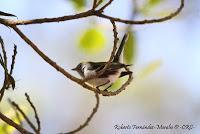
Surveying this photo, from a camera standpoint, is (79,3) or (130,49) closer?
(130,49)

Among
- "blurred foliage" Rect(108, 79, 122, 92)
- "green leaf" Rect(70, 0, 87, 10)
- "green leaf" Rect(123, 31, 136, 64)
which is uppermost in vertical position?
"green leaf" Rect(70, 0, 87, 10)

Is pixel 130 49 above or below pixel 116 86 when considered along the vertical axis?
above

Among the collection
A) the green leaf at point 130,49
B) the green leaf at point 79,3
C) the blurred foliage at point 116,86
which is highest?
the green leaf at point 79,3

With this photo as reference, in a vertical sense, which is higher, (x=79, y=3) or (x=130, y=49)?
(x=79, y=3)

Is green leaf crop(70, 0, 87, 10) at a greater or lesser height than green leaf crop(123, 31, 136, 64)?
greater

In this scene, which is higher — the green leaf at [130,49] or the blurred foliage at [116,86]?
the green leaf at [130,49]

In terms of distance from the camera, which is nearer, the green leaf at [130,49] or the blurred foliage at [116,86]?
the green leaf at [130,49]

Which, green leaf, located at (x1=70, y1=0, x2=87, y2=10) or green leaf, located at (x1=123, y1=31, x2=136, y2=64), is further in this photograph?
green leaf, located at (x1=70, y1=0, x2=87, y2=10)

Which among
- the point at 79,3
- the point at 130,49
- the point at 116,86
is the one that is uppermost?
the point at 79,3

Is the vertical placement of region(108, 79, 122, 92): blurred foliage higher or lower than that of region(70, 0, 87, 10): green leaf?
lower
